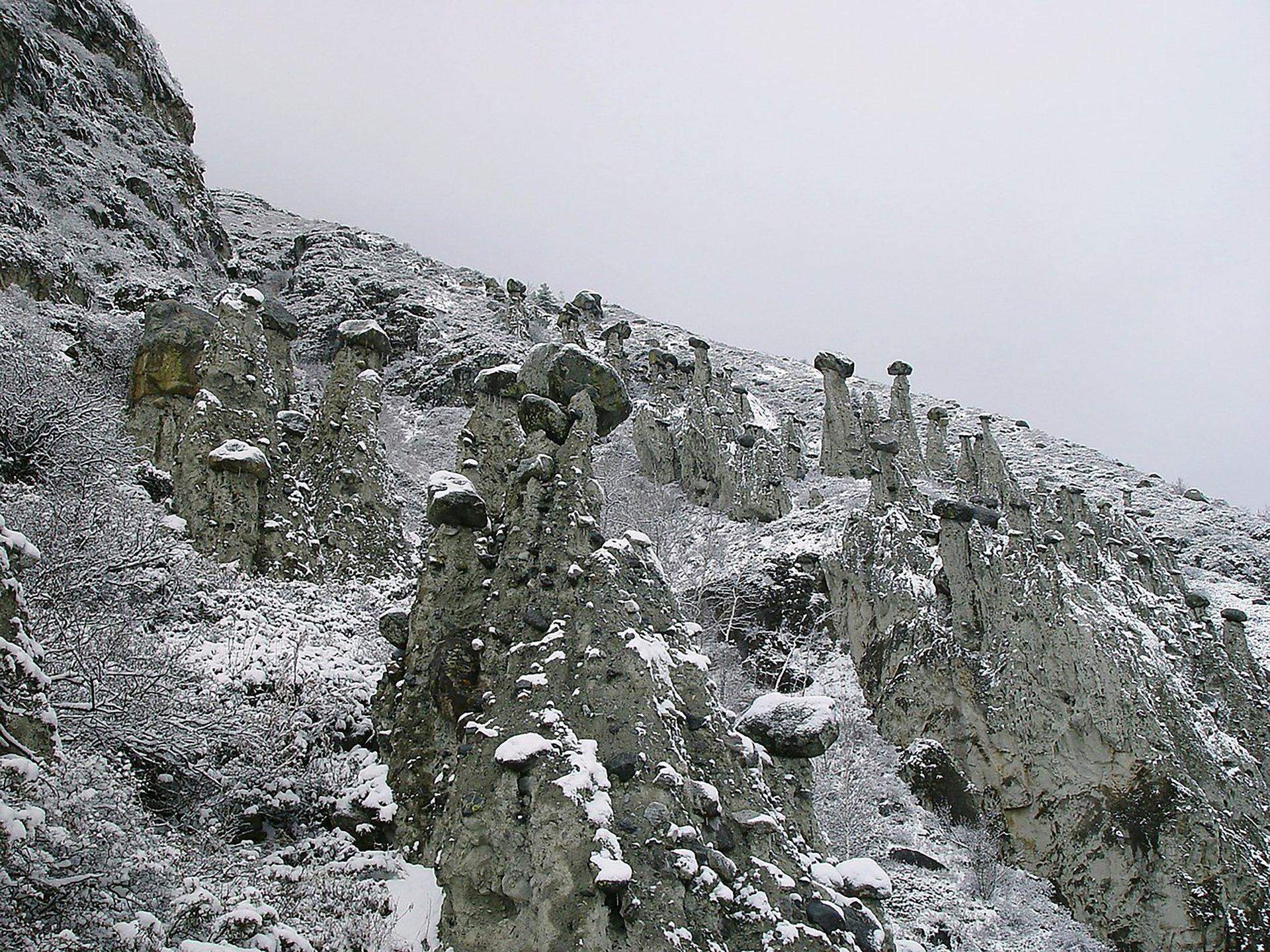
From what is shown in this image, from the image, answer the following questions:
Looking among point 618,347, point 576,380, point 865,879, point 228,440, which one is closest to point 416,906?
point 865,879

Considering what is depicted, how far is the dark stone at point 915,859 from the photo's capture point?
49.3ft

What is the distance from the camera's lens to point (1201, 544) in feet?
118

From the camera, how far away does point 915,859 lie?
15094mm

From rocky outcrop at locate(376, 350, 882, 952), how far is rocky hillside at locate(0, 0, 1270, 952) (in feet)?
0.11

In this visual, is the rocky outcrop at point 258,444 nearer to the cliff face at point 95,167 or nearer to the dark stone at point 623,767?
the cliff face at point 95,167

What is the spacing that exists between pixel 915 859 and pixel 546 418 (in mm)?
12342

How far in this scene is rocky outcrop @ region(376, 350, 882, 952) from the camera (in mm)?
5375

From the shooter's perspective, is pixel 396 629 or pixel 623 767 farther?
pixel 396 629

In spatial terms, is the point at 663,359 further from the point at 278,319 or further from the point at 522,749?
the point at 522,749

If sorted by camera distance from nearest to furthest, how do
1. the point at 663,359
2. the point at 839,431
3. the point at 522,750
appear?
the point at 522,750
the point at 839,431
the point at 663,359

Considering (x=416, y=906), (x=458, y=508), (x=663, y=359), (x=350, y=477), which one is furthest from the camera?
(x=663, y=359)

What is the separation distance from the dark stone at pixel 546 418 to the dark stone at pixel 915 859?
11917mm

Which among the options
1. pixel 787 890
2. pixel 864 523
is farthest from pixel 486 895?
pixel 864 523

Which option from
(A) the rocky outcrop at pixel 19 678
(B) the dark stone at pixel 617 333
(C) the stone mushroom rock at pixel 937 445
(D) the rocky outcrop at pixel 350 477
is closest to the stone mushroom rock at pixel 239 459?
(D) the rocky outcrop at pixel 350 477
